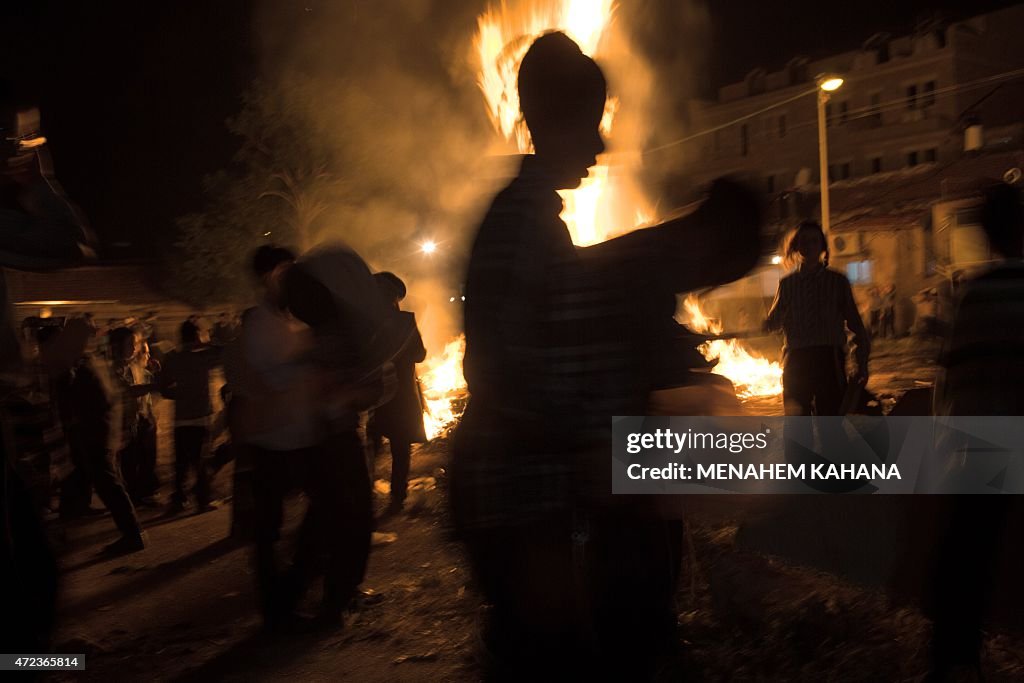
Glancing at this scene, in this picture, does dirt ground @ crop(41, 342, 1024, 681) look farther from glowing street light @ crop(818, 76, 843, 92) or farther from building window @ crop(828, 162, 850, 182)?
building window @ crop(828, 162, 850, 182)

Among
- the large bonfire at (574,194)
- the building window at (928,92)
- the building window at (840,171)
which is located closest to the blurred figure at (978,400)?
the large bonfire at (574,194)

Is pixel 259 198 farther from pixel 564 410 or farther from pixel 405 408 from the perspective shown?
pixel 564 410

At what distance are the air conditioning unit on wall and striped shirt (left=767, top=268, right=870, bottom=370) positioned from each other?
29553 millimetres

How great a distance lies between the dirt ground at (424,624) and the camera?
11.9 feet

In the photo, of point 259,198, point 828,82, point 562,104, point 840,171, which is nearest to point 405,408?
point 562,104

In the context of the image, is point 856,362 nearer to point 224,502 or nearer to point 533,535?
point 533,535

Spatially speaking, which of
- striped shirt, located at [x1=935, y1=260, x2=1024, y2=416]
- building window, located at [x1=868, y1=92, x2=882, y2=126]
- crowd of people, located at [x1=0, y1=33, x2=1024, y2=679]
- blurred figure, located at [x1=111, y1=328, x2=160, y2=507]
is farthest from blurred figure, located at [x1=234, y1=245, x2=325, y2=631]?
building window, located at [x1=868, y1=92, x2=882, y2=126]

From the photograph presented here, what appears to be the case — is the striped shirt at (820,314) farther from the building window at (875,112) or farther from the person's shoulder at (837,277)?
the building window at (875,112)

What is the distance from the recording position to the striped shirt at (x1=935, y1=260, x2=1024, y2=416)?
3188 millimetres

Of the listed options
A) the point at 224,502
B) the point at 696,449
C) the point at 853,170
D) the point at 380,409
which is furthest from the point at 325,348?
the point at 853,170

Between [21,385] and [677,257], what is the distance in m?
1.69

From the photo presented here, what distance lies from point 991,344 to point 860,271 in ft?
108

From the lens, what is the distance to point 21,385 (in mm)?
2246
